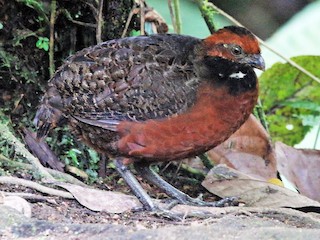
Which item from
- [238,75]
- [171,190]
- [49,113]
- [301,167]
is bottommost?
[171,190]

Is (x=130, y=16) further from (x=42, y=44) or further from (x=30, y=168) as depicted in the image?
(x=30, y=168)

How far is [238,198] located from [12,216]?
4.85ft

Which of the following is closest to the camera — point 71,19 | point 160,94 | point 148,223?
point 148,223

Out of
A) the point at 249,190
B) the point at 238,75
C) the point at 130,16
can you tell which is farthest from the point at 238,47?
the point at 130,16

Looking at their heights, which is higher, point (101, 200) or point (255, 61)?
point (255, 61)

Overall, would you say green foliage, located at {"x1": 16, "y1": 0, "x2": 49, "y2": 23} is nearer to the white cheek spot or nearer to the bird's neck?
the bird's neck

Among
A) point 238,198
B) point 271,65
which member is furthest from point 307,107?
point 238,198

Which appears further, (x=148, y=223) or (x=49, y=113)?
(x=49, y=113)

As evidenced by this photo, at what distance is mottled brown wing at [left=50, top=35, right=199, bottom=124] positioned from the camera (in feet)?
13.8

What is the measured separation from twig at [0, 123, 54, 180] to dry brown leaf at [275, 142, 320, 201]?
1396 mm

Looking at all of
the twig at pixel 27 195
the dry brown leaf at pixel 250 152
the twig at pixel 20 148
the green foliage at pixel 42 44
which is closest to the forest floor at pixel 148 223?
the twig at pixel 27 195

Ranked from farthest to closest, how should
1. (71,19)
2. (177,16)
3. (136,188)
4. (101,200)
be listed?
1. (177,16)
2. (71,19)
3. (136,188)
4. (101,200)

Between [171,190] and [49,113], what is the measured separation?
2.59 ft

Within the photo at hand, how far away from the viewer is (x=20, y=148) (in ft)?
15.4
